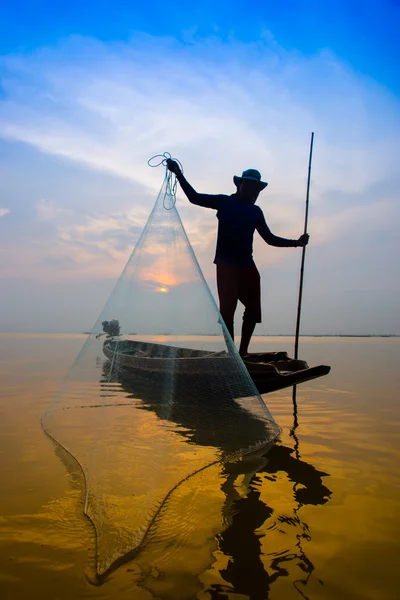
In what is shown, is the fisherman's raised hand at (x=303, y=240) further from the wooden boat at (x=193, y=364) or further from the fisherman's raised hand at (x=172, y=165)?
the fisherman's raised hand at (x=172, y=165)

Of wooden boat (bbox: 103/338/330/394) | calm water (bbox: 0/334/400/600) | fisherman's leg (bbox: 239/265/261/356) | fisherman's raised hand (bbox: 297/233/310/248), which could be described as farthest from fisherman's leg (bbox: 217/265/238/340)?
calm water (bbox: 0/334/400/600)

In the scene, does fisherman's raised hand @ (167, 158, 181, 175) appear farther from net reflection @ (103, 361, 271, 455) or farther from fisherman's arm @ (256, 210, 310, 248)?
net reflection @ (103, 361, 271, 455)

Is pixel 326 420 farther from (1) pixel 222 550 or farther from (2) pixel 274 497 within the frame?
(1) pixel 222 550

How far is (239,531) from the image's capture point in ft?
8.92

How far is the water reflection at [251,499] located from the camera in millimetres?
2189

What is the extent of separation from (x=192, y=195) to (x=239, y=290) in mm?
1455

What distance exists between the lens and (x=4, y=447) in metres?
4.83

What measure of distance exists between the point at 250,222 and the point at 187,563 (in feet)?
14.1

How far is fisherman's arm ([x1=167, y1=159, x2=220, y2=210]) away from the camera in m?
4.93

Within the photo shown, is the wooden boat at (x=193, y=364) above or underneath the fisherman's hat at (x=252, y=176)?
underneath

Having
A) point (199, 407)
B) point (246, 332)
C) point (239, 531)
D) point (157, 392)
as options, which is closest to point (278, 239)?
point (246, 332)

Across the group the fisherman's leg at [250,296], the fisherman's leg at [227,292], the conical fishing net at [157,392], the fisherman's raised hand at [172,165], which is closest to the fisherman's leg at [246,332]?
the fisherman's leg at [250,296]

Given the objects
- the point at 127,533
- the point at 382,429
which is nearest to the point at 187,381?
the point at 127,533

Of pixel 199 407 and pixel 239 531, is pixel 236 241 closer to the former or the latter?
pixel 199 407
